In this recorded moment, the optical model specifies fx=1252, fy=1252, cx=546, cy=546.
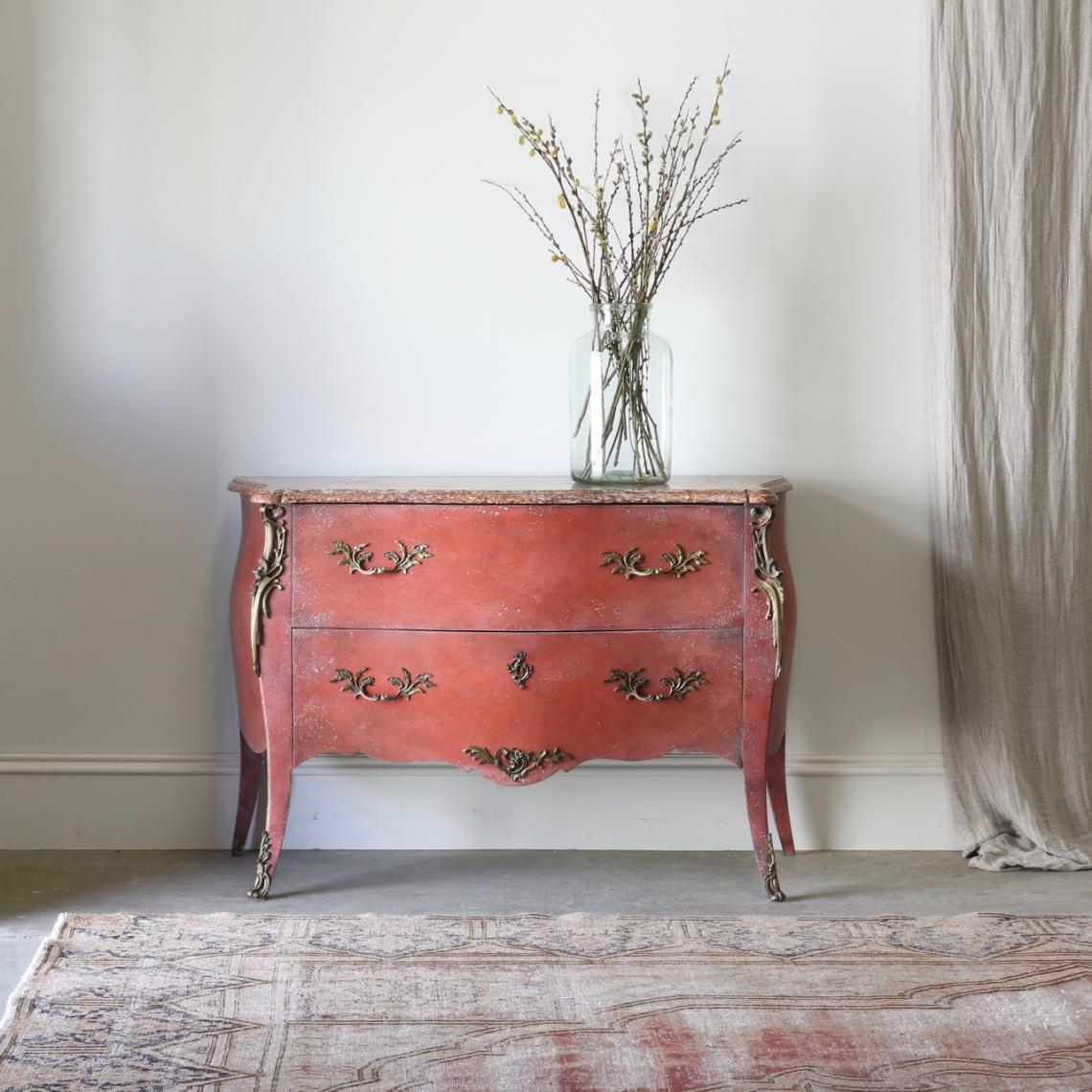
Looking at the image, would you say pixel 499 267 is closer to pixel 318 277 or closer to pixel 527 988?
pixel 318 277

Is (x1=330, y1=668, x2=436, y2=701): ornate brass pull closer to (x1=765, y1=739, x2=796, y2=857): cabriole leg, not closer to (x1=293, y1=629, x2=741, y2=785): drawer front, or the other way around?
(x1=293, y1=629, x2=741, y2=785): drawer front

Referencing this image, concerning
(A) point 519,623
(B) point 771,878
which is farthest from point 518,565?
(B) point 771,878

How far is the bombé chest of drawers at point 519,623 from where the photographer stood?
2.21 metres

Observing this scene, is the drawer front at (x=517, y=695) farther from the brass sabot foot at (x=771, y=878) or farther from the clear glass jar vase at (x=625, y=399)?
the clear glass jar vase at (x=625, y=399)

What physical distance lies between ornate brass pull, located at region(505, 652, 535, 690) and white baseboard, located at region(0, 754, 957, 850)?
48cm

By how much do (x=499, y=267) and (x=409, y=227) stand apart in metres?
0.20

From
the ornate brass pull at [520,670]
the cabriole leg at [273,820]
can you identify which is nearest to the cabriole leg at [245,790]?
the cabriole leg at [273,820]

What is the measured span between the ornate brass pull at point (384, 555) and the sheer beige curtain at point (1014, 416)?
1118 mm

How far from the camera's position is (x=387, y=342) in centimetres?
261

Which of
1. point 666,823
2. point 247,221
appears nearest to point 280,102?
point 247,221

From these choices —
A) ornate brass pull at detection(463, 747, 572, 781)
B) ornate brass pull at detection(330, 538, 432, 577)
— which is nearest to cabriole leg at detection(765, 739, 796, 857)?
ornate brass pull at detection(463, 747, 572, 781)

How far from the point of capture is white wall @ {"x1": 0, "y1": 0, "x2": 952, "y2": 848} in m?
2.56

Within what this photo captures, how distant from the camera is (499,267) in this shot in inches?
102

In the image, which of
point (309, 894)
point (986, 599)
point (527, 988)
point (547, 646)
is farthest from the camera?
point (986, 599)
